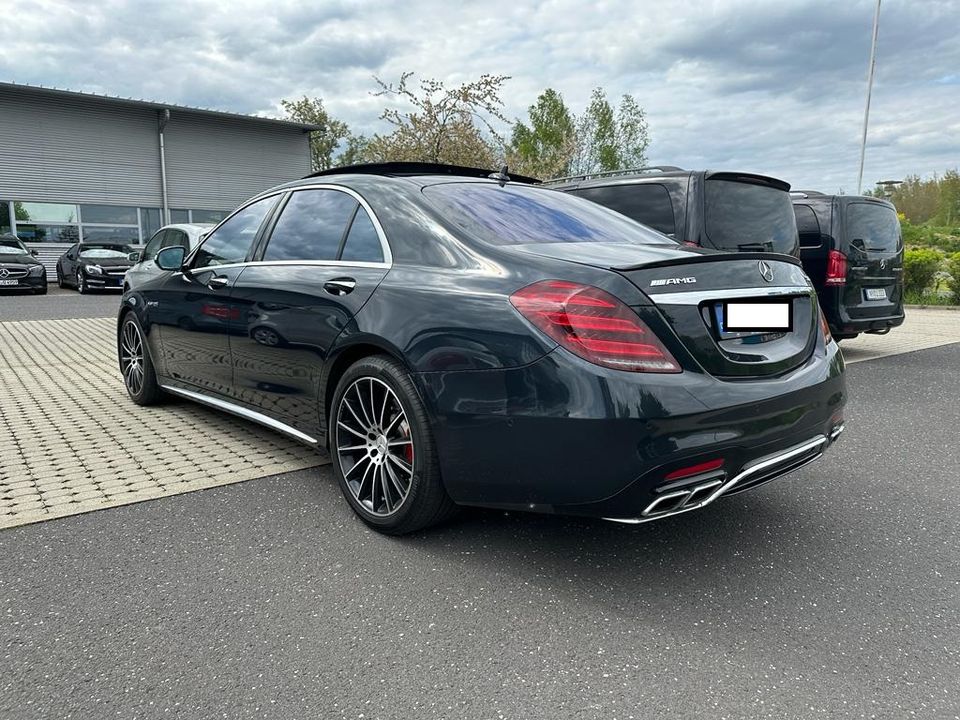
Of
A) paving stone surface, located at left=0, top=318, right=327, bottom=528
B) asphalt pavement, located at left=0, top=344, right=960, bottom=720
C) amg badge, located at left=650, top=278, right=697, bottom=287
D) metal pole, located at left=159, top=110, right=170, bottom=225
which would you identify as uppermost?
metal pole, located at left=159, top=110, right=170, bottom=225

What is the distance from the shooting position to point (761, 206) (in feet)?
19.8

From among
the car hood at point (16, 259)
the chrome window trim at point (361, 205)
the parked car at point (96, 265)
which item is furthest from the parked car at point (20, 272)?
the chrome window trim at point (361, 205)

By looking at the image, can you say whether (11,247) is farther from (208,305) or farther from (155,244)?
(208,305)

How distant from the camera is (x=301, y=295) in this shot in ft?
11.2

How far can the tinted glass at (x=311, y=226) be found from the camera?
3471 millimetres

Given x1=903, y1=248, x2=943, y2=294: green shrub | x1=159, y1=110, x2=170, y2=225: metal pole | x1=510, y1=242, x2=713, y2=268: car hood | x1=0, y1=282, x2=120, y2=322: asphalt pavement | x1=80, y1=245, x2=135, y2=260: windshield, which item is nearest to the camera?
x1=510, y1=242, x2=713, y2=268: car hood

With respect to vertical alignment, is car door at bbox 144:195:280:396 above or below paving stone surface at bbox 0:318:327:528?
above

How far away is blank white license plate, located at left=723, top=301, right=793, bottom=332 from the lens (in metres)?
2.60

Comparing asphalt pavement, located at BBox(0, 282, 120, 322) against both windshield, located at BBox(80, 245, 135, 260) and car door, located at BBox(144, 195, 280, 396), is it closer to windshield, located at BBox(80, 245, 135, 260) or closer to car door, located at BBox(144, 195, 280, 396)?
windshield, located at BBox(80, 245, 135, 260)

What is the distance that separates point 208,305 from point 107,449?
1.09 meters

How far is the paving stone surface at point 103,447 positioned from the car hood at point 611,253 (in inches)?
78.6

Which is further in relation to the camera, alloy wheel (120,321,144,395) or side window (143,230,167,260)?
side window (143,230,167,260)

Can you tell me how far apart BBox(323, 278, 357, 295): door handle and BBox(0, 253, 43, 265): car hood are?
18931mm

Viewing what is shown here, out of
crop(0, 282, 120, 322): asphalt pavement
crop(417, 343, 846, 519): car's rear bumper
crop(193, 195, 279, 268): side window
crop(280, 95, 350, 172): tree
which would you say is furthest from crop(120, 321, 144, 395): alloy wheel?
crop(280, 95, 350, 172): tree
